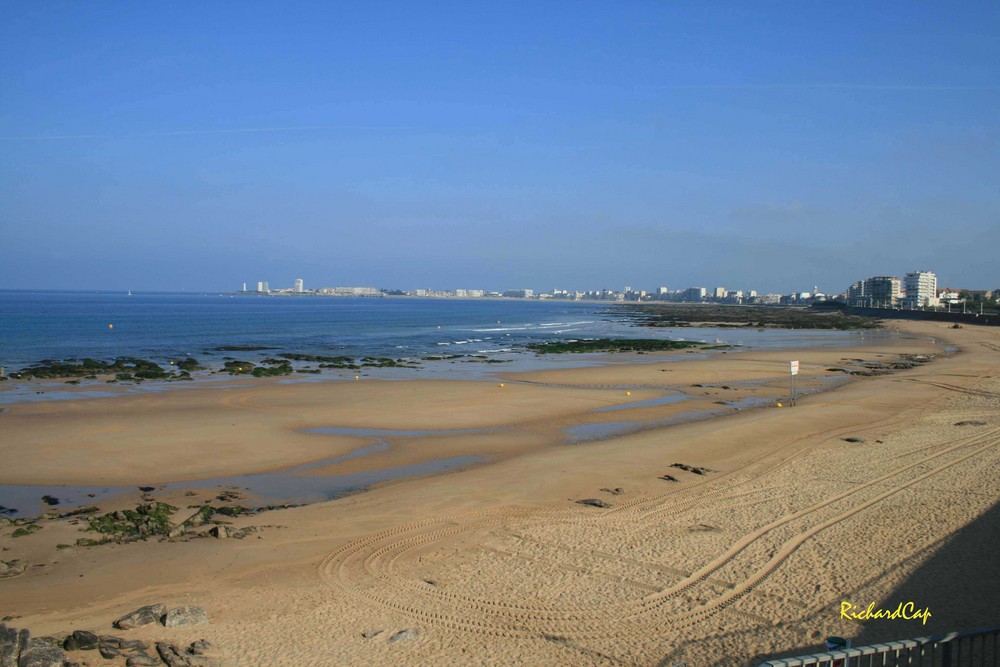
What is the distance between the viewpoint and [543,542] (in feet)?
34.9

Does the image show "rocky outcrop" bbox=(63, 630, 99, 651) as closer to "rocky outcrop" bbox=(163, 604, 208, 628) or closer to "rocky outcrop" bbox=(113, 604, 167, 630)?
"rocky outcrop" bbox=(113, 604, 167, 630)

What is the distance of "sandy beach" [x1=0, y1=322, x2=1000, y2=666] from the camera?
7742 mm

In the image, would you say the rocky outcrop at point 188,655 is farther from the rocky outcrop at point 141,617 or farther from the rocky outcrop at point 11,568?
the rocky outcrop at point 11,568

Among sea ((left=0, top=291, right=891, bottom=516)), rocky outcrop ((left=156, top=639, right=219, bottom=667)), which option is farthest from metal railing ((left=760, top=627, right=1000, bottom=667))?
sea ((left=0, top=291, right=891, bottom=516))

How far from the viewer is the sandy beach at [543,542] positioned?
774 cm

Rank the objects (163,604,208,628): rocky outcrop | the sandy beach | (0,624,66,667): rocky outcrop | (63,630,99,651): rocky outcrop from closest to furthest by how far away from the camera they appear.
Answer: (0,624,66,667): rocky outcrop < (63,630,99,651): rocky outcrop < the sandy beach < (163,604,208,628): rocky outcrop

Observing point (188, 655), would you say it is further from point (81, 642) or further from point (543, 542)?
point (543, 542)

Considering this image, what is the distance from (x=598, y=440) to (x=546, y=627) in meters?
11.7

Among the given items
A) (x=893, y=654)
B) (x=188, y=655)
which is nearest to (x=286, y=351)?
(x=188, y=655)

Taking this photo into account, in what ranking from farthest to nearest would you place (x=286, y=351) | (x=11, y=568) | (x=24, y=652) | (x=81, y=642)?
(x=286, y=351) < (x=11, y=568) < (x=81, y=642) < (x=24, y=652)

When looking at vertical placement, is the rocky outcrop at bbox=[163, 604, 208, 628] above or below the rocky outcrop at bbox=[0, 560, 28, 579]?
above

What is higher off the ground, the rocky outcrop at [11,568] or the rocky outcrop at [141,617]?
the rocky outcrop at [141,617]

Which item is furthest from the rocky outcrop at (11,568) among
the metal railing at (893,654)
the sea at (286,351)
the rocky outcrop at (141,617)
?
A: the metal railing at (893,654)

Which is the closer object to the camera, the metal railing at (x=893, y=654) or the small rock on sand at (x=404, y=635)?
the metal railing at (x=893, y=654)
